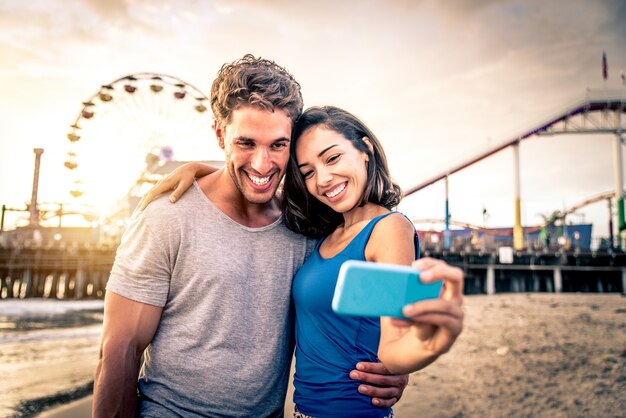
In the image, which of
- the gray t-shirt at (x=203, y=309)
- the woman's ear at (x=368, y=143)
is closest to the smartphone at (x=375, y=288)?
the gray t-shirt at (x=203, y=309)

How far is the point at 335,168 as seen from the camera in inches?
92.6

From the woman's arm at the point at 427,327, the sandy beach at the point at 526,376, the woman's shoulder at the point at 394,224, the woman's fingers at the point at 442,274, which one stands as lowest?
the sandy beach at the point at 526,376

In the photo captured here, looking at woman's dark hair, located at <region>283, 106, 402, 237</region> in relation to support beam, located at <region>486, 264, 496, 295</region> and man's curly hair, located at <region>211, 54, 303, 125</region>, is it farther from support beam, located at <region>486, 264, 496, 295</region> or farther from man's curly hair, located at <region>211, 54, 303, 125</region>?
support beam, located at <region>486, 264, 496, 295</region>

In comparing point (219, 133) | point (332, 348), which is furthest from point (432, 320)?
point (219, 133)

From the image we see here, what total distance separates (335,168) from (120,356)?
137 cm

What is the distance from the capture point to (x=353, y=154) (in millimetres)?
2404

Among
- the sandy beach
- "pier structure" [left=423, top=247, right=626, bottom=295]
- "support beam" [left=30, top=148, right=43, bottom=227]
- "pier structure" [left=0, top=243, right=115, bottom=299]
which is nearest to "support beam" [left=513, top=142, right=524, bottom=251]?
"pier structure" [left=423, top=247, right=626, bottom=295]

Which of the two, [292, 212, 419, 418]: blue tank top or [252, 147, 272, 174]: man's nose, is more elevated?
[252, 147, 272, 174]: man's nose

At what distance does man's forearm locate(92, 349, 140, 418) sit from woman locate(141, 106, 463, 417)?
2.61 feet

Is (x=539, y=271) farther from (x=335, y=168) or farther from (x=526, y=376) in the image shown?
(x=335, y=168)

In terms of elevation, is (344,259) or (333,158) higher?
(333,158)

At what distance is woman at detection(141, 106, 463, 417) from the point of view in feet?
4.27

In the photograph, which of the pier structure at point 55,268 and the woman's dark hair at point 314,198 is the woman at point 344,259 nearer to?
the woman's dark hair at point 314,198

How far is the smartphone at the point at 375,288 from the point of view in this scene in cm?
109
